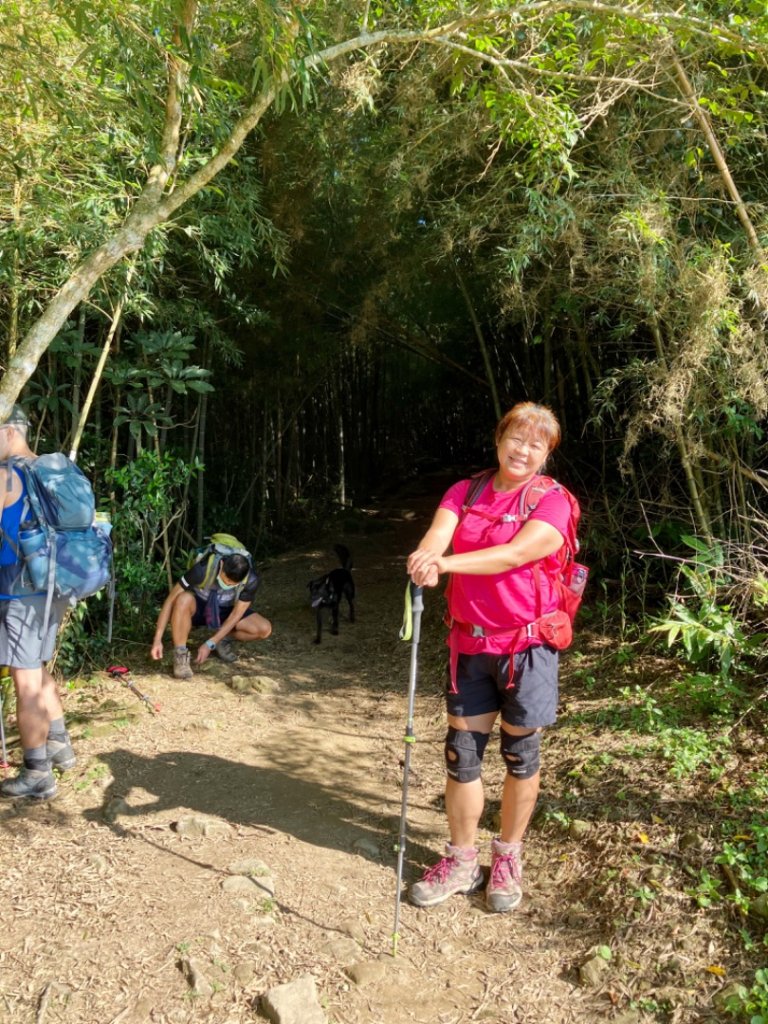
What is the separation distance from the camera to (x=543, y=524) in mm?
2117

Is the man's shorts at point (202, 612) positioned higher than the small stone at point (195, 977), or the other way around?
the man's shorts at point (202, 612)

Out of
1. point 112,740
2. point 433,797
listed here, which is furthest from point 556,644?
point 112,740

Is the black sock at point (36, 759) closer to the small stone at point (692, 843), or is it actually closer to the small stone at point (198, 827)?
the small stone at point (198, 827)

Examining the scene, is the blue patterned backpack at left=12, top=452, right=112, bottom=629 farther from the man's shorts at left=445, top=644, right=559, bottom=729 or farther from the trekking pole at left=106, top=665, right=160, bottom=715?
the man's shorts at left=445, top=644, right=559, bottom=729

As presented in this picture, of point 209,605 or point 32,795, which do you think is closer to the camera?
point 32,795

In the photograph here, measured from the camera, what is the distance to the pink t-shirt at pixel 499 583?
85.4 inches

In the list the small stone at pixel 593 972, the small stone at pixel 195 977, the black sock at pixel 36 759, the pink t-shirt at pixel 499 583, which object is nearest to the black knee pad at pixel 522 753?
the pink t-shirt at pixel 499 583

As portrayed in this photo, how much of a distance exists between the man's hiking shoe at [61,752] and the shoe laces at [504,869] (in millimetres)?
1667

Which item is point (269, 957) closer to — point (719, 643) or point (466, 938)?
point (466, 938)

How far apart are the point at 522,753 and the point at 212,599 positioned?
2539 mm

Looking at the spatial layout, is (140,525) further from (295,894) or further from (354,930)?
(354,930)

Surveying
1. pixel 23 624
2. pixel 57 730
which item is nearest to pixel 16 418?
pixel 23 624

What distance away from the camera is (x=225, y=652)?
4469 mm

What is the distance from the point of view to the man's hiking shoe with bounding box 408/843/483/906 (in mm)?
2314
